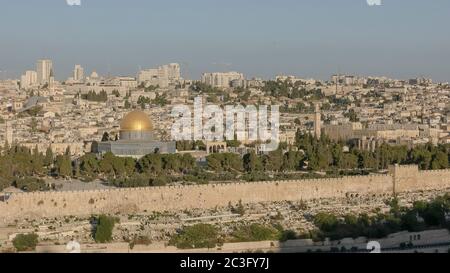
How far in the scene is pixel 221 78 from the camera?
55312 millimetres

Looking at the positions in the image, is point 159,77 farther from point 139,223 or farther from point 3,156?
point 139,223

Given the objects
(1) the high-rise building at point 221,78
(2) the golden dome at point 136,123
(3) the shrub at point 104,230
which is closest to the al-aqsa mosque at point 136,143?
(2) the golden dome at point 136,123

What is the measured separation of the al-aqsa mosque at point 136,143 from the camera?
2123cm

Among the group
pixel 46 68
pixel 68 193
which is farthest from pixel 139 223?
pixel 46 68

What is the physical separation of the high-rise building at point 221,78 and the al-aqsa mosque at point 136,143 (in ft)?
104

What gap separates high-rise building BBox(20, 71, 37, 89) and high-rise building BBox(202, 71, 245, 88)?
9.88m

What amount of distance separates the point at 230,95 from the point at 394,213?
98.7 feet

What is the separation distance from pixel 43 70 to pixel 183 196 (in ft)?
120

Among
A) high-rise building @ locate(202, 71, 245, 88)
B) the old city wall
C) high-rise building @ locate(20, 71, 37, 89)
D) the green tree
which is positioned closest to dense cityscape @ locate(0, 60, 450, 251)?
the green tree

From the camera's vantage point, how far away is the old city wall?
45.4 ft

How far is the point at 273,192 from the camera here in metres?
15.6

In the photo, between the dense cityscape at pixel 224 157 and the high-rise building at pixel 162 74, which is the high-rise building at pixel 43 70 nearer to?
the dense cityscape at pixel 224 157
